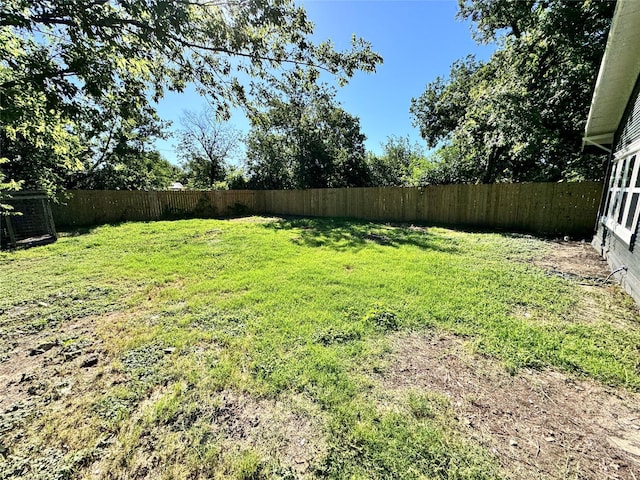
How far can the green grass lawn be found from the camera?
4.82ft

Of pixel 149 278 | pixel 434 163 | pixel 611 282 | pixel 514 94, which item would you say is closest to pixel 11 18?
pixel 149 278

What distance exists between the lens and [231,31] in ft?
12.7

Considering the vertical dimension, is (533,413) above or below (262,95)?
below

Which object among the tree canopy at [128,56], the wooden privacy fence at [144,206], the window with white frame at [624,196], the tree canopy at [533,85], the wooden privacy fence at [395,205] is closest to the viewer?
the tree canopy at [128,56]

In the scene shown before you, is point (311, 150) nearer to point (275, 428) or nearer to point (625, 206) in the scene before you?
point (625, 206)

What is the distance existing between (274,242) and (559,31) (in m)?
10.8

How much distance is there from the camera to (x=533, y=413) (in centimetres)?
174

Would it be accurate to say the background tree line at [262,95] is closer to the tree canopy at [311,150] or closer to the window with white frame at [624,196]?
the tree canopy at [311,150]

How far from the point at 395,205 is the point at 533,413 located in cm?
996

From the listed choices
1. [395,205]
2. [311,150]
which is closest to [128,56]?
[395,205]

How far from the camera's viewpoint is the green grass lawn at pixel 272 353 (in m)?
1.47

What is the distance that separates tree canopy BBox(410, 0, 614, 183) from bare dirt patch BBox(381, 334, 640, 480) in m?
9.38

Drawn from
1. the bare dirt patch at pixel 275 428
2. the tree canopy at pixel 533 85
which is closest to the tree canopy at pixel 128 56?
the bare dirt patch at pixel 275 428

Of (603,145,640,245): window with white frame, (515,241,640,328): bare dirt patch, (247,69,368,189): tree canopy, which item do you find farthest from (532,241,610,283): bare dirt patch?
(247,69,368,189): tree canopy
